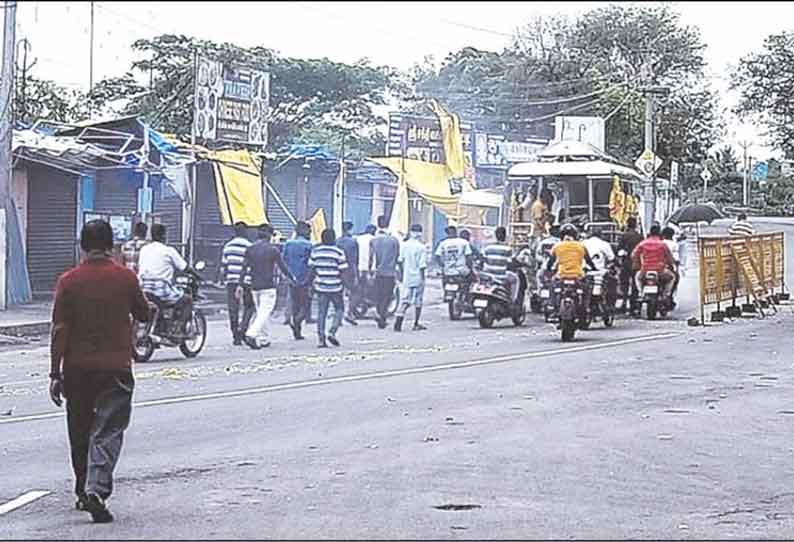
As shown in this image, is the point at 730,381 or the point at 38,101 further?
the point at 38,101

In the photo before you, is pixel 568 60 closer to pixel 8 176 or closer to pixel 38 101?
pixel 38 101

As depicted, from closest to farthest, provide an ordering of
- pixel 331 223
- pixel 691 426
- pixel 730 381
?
pixel 691 426
pixel 730 381
pixel 331 223

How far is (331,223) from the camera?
3656 cm

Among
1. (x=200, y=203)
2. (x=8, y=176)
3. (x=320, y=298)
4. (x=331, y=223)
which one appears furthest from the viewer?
(x=331, y=223)

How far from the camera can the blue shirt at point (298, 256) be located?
2173cm

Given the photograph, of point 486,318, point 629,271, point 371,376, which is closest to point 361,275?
A: point 486,318

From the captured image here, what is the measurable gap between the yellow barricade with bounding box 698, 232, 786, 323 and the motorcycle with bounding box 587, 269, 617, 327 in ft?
5.09

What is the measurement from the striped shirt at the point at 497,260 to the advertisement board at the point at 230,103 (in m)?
6.93

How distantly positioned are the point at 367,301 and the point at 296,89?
73.4 ft

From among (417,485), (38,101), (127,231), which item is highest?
(38,101)

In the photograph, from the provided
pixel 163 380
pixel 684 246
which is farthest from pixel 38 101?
pixel 163 380

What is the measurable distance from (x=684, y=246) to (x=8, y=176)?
17.1 metres

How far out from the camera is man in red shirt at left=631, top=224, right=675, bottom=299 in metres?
23.5

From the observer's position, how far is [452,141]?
3562 centimetres
